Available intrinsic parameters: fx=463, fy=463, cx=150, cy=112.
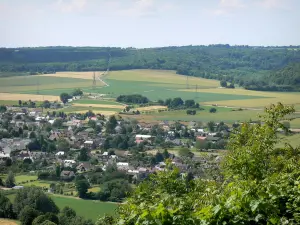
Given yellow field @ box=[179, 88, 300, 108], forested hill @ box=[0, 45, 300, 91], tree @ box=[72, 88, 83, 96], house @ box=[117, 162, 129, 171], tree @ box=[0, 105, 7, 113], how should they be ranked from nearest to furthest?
house @ box=[117, 162, 129, 171] < yellow field @ box=[179, 88, 300, 108] < tree @ box=[0, 105, 7, 113] < tree @ box=[72, 88, 83, 96] < forested hill @ box=[0, 45, 300, 91]

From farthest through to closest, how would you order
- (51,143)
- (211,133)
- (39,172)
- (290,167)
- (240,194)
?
(211,133)
(51,143)
(39,172)
(290,167)
(240,194)

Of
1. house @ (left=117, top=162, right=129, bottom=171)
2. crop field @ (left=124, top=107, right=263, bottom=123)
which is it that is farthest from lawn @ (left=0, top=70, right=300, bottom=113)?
house @ (left=117, top=162, right=129, bottom=171)

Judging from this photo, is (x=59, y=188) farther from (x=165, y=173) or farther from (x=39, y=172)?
(x=165, y=173)

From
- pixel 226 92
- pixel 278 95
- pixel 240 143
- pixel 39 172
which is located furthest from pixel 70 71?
pixel 240 143

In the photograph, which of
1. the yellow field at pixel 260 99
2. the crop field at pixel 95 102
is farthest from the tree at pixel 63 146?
the yellow field at pixel 260 99

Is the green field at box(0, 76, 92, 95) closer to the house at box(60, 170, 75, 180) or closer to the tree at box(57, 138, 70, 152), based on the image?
the tree at box(57, 138, 70, 152)

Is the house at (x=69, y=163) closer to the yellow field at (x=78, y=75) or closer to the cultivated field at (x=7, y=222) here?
the cultivated field at (x=7, y=222)
